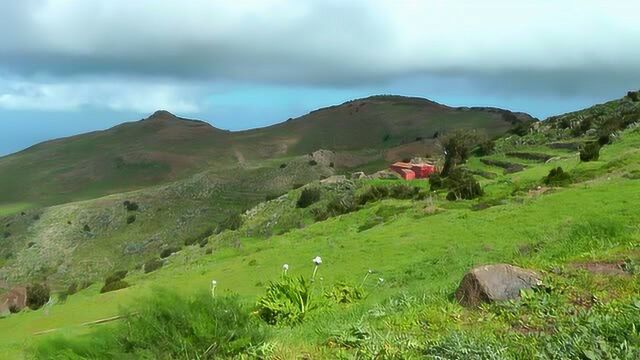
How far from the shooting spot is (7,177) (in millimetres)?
120750

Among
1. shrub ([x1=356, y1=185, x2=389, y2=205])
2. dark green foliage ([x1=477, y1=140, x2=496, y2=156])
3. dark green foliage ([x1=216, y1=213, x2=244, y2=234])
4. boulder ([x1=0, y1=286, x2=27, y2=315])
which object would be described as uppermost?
dark green foliage ([x1=477, y1=140, x2=496, y2=156])

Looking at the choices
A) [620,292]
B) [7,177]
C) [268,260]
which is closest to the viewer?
[620,292]

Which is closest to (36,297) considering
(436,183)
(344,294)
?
(436,183)

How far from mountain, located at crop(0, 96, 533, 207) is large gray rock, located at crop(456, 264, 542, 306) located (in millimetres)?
86449

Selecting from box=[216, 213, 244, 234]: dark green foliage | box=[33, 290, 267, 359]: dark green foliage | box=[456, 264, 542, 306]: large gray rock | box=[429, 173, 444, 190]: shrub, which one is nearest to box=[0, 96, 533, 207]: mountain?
box=[216, 213, 244, 234]: dark green foliage

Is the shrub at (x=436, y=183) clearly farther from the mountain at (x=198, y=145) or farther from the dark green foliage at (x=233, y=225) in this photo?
the mountain at (x=198, y=145)

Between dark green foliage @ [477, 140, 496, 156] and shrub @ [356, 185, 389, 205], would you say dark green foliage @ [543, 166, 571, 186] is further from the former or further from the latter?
dark green foliage @ [477, 140, 496, 156]

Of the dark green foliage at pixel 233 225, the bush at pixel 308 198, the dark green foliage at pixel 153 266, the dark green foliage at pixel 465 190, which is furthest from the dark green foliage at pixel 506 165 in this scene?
the dark green foliage at pixel 153 266

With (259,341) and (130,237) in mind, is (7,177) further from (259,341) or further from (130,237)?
(259,341)

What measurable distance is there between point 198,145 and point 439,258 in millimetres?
116955

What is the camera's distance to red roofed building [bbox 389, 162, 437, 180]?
4909 centimetres

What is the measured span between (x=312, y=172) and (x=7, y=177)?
72.7 meters

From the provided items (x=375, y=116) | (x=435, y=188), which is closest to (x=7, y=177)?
(x=375, y=116)

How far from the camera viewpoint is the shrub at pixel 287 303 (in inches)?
349
